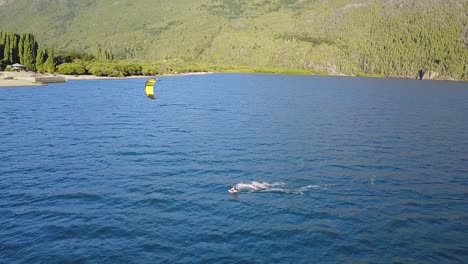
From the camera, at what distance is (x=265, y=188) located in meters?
48.8

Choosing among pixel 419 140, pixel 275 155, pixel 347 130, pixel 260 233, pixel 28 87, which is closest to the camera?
pixel 260 233

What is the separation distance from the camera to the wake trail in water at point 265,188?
157ft

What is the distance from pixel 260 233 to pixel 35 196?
2565 cm

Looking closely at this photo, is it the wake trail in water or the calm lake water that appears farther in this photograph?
the wake trail in water

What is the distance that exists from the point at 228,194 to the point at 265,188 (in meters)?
4.77

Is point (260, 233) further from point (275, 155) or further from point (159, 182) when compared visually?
point (275, 155)

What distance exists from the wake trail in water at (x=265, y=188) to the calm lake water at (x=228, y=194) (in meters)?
0.29

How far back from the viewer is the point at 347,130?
9288cm

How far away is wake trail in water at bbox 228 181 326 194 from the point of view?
4788 cm

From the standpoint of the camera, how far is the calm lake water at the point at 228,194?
3356 centimetres

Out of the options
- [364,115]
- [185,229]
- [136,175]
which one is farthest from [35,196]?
[364,115]

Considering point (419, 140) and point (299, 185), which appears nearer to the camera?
point (299, 185)

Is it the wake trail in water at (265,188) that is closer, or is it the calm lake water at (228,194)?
the calm lake water at (228,194)

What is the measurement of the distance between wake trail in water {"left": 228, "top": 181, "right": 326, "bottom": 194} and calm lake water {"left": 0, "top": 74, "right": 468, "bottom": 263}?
29 cm
